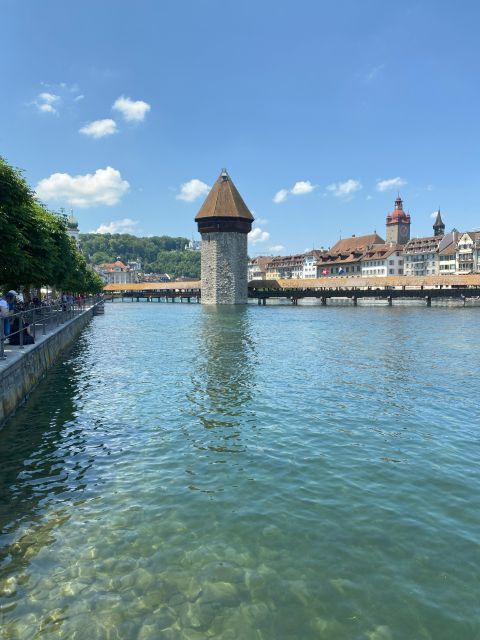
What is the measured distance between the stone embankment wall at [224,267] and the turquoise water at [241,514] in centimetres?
7210

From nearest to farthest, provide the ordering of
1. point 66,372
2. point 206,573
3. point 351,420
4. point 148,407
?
point 206,573 < point 351,420 < point 148,407 < point 66,372

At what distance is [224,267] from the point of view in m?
86.2

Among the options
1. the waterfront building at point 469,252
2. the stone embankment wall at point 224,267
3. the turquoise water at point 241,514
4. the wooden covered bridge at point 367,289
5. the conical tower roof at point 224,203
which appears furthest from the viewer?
the waterfront building at point 469,252

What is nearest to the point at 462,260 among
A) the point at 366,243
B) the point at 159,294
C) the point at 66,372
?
Result: the point at 366,243

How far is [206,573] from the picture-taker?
546 centimetres

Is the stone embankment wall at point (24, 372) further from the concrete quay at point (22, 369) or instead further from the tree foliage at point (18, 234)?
the tree foliage at point (18, 234)

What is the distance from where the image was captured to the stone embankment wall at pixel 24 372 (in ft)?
36.3

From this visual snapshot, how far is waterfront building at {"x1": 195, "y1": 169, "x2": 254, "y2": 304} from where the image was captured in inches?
3358

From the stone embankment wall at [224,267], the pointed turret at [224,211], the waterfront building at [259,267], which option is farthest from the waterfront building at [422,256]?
the waterfront building at [259,267]

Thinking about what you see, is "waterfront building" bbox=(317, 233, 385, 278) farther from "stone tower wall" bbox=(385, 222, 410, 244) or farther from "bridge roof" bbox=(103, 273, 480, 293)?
"bridge roof" bbox=(103, 273, 480, 293)

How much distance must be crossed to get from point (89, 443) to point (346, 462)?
5222 millimetres

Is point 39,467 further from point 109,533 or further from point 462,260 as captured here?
point 462,260

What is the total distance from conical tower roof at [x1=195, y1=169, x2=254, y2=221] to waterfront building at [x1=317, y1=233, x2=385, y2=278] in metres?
46.9

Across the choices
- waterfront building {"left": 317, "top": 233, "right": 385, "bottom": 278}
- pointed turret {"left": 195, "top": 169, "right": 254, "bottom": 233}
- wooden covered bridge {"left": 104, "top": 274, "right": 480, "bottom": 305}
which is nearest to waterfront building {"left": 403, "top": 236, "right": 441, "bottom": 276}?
waterfront building {"left": 317, "top": 233, "right": 385, "bottom": 278}
